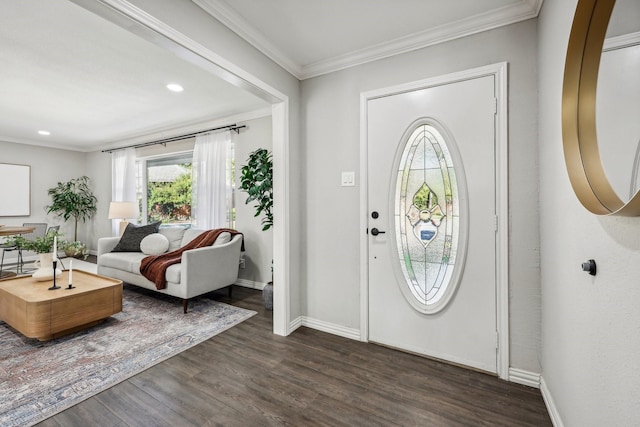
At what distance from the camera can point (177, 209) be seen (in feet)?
16.4

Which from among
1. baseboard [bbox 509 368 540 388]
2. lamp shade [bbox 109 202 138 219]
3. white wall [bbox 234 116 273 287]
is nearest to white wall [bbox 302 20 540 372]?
baseboard [bbox 509 368 540 388]

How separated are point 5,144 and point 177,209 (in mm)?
3686

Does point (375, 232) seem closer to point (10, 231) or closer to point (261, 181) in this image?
point (261, 181)

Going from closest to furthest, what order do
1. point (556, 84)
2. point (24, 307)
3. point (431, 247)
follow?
point (556, 84) → point (431, 247) → point (24, 307)

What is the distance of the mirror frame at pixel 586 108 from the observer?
93 cm

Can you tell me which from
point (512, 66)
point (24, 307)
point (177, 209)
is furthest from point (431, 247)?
point (177, 209)

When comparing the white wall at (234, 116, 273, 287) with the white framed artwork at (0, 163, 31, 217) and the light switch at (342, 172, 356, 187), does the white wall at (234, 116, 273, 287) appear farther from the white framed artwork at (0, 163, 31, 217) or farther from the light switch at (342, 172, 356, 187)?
the white framed artwork at (0, 163, 31, 217)

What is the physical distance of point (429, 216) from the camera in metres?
2.12

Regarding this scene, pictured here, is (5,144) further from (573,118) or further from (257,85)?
(573,118)

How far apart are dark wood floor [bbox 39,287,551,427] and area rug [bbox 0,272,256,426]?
0.46ft

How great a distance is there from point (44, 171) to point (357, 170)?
6.97m

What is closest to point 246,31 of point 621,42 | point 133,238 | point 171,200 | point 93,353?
point 621,42

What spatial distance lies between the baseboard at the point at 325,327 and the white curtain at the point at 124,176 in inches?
180

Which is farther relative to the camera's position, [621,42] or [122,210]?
[122,210]
